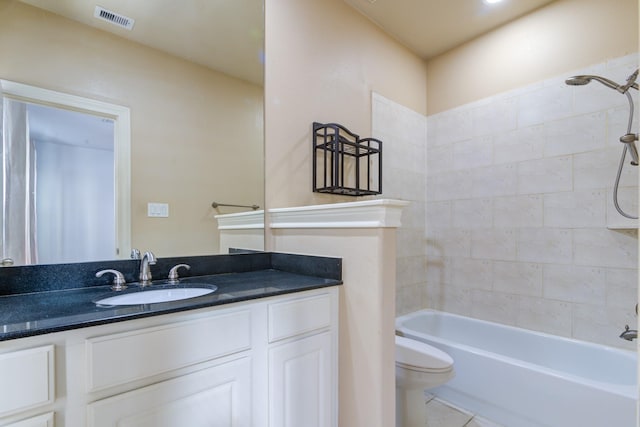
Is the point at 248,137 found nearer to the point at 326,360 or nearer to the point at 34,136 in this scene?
the point at 34,136

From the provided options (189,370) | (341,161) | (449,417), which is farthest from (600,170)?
(189,370)

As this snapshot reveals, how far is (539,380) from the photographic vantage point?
163 cm

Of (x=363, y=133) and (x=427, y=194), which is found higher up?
(x=363, y=133)

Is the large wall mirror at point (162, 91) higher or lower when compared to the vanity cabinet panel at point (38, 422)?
higher

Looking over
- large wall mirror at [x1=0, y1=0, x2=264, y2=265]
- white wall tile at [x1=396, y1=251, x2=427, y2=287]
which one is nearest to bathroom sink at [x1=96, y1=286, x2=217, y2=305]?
large wall mirror at [x1=0, y1=0, x2=264, y2=265]

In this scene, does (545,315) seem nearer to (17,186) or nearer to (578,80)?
(578,80)

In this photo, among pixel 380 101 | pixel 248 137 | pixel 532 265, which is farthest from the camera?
pixel 380 101

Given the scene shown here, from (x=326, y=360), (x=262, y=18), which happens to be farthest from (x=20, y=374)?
(x=262, y=18)

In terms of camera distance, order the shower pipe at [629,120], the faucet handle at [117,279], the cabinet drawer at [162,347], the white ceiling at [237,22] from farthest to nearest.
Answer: the shower pipe at [629,120] < the white ceiling at [237,22] < the faucet handle at [117,279] < the cabinet drawer at [162,347]

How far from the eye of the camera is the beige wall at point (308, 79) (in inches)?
68.2

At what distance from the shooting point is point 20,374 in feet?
2.27

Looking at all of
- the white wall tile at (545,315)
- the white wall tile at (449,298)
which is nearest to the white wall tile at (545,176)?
the white wall tile at (545,315)

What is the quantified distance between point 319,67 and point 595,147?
179 centimetres

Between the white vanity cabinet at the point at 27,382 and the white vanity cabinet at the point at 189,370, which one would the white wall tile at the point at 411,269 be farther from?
the white vanity cabinet at the point at 27,382
